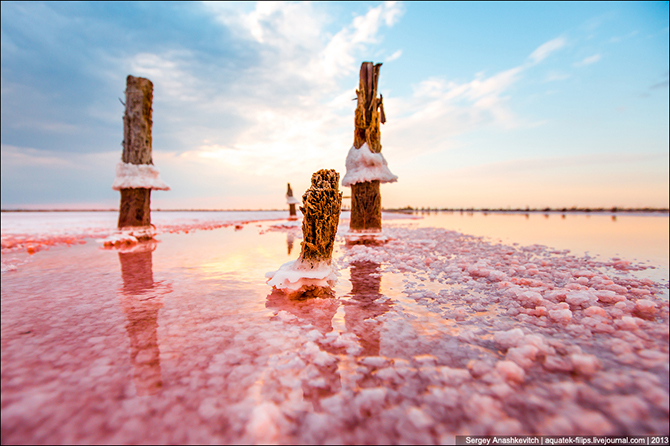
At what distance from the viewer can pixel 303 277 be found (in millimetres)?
3461

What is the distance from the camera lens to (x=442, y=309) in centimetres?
295

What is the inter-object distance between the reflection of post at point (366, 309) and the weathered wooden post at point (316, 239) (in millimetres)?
489

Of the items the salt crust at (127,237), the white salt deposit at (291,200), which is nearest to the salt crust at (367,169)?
the salt crust at (127,237)

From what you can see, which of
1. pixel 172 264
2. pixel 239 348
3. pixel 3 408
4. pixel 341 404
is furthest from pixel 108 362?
pixel 172 264

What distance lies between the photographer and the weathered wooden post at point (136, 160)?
8469mm

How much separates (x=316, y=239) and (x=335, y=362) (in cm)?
189

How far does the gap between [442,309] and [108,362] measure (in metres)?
2.96

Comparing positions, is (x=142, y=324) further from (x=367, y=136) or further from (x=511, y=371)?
(x=367, y=136)

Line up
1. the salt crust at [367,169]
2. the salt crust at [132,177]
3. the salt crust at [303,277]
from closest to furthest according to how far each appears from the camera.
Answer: the salt crust at [303,277]
the salt crust at [367,169]
the salt crust at [132,177]

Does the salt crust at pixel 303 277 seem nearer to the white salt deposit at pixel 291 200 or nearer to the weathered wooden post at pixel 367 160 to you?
the weathered wooden post at pixel 367 160

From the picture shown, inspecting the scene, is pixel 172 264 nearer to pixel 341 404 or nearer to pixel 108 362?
pixel 108 362

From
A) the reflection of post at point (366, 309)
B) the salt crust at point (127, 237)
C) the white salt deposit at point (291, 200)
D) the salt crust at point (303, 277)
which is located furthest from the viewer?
the white salt deposit at point (291, 200)

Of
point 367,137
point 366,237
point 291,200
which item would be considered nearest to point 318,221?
point 366,237

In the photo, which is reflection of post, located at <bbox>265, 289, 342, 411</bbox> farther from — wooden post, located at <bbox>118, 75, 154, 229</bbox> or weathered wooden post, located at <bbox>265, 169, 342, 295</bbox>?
wooden post, located at <bbox>118, 75, 154, 229</bbox>
